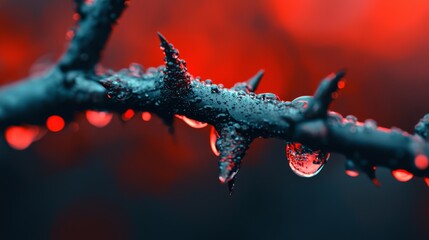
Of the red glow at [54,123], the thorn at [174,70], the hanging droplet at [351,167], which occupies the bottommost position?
the hanging droplet at [351,167]

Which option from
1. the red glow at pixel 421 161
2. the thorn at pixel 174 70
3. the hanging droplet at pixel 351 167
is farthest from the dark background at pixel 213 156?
the red glow at pixel 421 161

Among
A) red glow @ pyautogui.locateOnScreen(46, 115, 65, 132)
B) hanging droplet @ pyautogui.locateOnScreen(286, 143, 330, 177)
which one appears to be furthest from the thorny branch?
red glow @ pyautogui.locateOnScreen(46, 115, 65, 132)

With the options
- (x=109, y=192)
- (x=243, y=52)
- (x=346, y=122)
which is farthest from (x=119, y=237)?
(x=346, y=122)

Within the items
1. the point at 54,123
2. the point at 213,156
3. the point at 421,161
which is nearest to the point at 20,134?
the point at 54,123

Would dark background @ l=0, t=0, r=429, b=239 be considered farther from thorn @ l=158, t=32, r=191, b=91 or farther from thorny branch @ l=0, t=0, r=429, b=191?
thorn @ l=158, t=32, r=191, b=91

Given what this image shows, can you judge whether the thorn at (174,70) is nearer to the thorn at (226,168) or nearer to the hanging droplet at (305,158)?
the thorn at (226,168)

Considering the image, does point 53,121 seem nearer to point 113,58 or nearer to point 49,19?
point 113,58

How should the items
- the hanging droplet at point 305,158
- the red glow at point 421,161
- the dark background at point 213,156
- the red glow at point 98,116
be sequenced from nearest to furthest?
the red glow at point 421,161 < the hanging droplet at point 305,158 < the red glow at point 98,116 < the dark background at point 213,156
